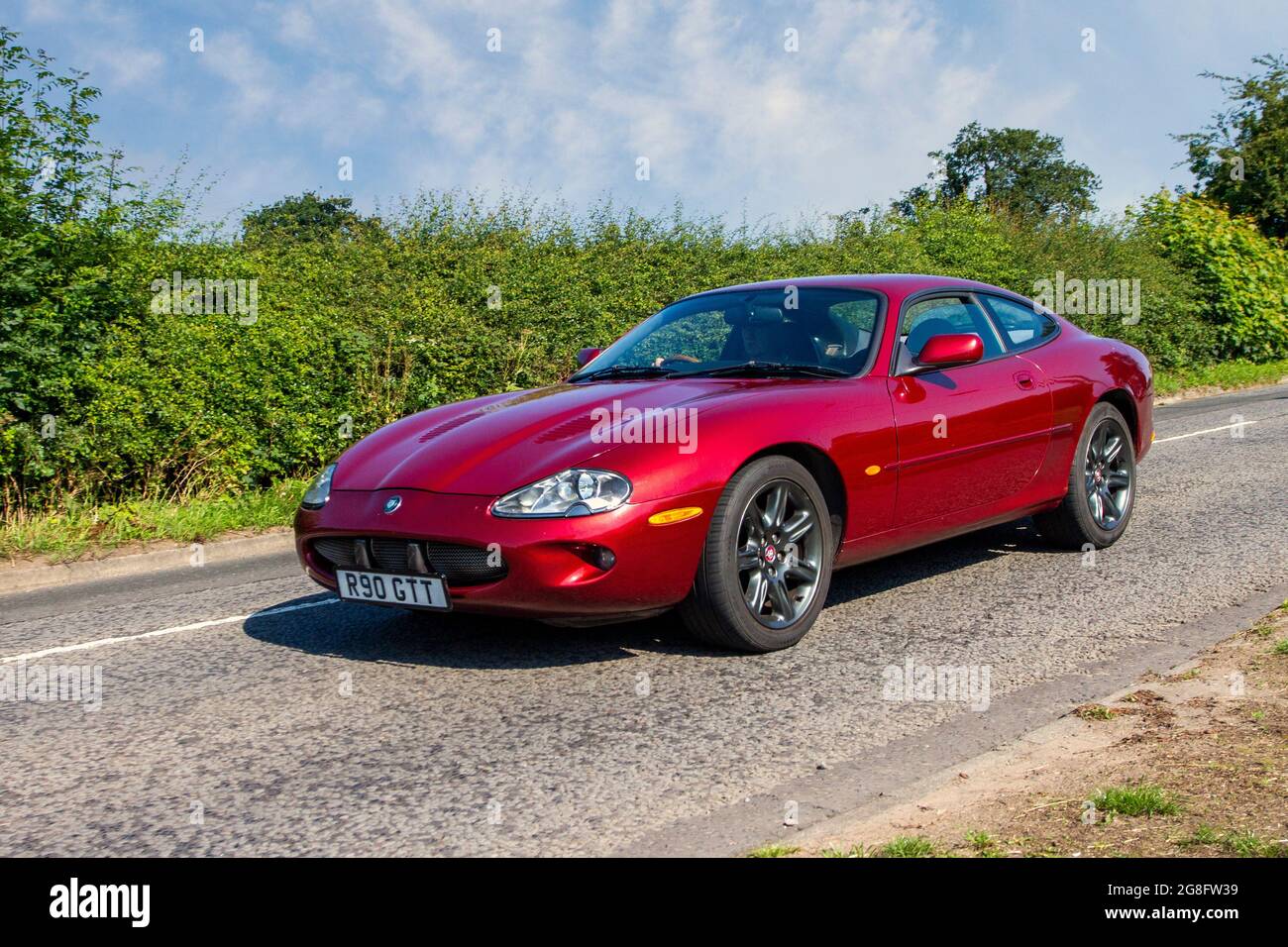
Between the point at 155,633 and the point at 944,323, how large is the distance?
173 inches

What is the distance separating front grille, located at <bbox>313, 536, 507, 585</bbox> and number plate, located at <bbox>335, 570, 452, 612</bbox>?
4 cm

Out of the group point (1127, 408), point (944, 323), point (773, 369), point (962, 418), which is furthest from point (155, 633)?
point (1127, 408)

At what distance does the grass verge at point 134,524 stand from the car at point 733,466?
3.77 metres

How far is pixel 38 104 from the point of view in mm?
9711

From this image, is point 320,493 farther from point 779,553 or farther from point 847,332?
point 847,332

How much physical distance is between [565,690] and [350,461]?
156cm

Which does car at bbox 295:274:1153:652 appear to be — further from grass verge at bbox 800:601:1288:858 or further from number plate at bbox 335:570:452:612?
grass verge at bbox 800:601:1288:858

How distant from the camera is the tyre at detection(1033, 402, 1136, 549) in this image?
7074mm

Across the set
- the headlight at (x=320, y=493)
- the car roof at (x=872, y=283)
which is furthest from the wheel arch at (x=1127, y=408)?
the headlight at (x=320, y=493)

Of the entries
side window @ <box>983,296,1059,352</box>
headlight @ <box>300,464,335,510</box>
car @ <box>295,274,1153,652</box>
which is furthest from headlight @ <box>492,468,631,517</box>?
side window @ <box>983,296,1059,352</box>

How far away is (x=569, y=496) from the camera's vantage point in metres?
4.80

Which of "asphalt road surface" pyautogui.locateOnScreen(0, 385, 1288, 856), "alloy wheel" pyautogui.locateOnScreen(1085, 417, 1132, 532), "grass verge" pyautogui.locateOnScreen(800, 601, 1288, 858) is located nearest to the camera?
"grass verge" pyautogui.locateOnScreen(800, 601, 1288, 858)

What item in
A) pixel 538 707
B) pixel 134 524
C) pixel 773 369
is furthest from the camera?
pixel 134 524
